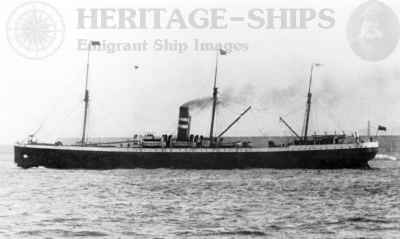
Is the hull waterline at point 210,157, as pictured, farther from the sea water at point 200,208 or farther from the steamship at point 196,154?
the sea water at point 200,208

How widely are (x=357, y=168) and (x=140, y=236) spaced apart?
1251 inches

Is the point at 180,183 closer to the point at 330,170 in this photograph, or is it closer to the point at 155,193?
the point at 155,193

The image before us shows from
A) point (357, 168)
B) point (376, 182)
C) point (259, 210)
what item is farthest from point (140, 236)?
point (357, 168)

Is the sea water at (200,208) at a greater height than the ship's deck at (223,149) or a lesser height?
lesser

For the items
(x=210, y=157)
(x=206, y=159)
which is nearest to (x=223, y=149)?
(x=210, y=157)

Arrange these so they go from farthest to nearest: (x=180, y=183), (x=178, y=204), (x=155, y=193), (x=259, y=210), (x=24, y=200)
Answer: (x=180, y=183) → (x=155, y=193) → (x=24, y=200) → (x=178, y=204) → (x=259, y=210)

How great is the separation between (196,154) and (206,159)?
0.82m

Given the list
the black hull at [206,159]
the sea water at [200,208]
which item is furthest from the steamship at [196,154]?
the sea water at [200,208]

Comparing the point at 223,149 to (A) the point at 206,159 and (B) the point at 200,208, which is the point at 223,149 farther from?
(B) the point at 200,208

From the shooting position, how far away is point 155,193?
27422 millimetres

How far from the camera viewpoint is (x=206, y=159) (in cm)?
4494

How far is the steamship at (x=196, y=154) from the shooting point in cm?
4481

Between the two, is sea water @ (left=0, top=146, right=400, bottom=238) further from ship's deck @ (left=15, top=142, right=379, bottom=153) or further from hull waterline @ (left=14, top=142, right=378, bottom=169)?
hull waterline @ (left=14, top=142, right=378, bottom=169)

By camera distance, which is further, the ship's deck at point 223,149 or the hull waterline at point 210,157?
the hull waterline at point 210,157
